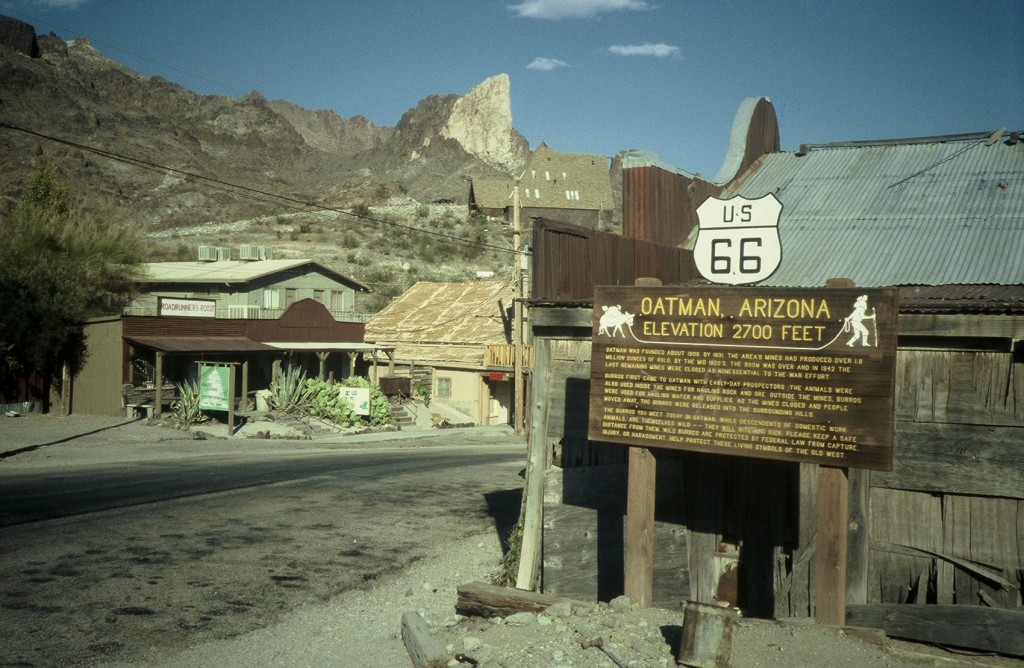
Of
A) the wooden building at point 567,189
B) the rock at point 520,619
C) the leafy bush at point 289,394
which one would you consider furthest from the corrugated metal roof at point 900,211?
the wooden building at point 567,189

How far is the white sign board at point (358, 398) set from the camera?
35312 mm

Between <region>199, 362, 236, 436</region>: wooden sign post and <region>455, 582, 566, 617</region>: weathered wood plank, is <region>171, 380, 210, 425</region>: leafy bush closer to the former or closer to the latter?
<region>199, 362, 236, 436</region>: wooden sign post

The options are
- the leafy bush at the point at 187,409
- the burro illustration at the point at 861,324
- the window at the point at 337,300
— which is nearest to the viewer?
the burro illustration at the point at 861,324

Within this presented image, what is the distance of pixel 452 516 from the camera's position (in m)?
15.7

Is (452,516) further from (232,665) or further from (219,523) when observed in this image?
(232,665)

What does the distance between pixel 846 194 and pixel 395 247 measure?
66798mm

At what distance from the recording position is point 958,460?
8086mm

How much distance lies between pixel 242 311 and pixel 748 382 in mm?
36347

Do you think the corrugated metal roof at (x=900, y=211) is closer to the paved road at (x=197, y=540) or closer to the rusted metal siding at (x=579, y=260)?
the rusted metal siding at (x=579, y=260)

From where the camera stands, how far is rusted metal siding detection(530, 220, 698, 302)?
1032 centimetres

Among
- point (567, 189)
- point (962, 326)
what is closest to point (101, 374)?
point (962, 326)

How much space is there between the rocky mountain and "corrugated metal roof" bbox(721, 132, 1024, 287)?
55266 mm

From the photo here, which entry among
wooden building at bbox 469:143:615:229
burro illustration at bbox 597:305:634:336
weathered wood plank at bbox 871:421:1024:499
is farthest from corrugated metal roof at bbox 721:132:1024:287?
wooden building at bbox 469:143:615:229

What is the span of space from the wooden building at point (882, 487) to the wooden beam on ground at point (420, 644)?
4.47ft
